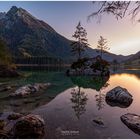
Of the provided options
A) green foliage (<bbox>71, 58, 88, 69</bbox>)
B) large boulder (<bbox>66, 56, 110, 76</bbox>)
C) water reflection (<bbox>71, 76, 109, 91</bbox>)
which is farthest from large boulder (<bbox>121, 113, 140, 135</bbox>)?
green foliage (<bbox>71, 58, 88, 69</bbox>)

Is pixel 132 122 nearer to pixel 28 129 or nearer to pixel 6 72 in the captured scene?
pixel 28 129

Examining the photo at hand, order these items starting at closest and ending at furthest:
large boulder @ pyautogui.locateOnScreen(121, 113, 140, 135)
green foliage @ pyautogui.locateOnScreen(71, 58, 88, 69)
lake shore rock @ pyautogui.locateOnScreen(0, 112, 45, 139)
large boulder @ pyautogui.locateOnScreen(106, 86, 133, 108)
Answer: lake shore rock @ pyautogui.locateOnScreen(0, 112, 45, 139)
large boulder @ pyautogui.locateOnScreen(121, 113, 140, 135)
large boulder @ pyautogui.locateOnScreen(106, 86, 133, 108)
green foliage @ pyautogui.locateOnScreen(71, 58, 88, 69)

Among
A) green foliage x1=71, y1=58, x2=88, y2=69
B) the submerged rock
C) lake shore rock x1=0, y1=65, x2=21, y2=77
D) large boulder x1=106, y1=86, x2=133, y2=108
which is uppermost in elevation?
green foliage x1=71, y1=58, x2=88, y2=69

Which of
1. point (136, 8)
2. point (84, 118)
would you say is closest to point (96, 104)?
point (84, 118)

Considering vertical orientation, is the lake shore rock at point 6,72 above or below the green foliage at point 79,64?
below

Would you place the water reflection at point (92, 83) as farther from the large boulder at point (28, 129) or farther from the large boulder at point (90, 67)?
the large boulder at point (28, 129)

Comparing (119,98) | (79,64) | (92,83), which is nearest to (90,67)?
(79,64)

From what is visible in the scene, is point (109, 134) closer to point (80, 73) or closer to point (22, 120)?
point (22, 120)

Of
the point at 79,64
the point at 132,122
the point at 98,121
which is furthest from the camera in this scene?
the point at 79,64

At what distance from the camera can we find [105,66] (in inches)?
1886

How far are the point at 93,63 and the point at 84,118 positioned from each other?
36.6 meters

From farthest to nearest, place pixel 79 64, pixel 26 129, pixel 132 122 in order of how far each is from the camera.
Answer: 1. pixel 79 64
2. pixel 132 122
3. pixel 26 129

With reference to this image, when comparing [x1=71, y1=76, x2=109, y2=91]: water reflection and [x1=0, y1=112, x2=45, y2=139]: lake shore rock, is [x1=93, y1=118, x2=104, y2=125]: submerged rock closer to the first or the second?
[x1=0, y1=112, x2=45, y2=139]: lake shore rock

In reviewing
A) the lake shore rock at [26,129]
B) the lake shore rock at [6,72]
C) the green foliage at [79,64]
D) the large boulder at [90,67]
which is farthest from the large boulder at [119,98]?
the green foliage at [79,64]
